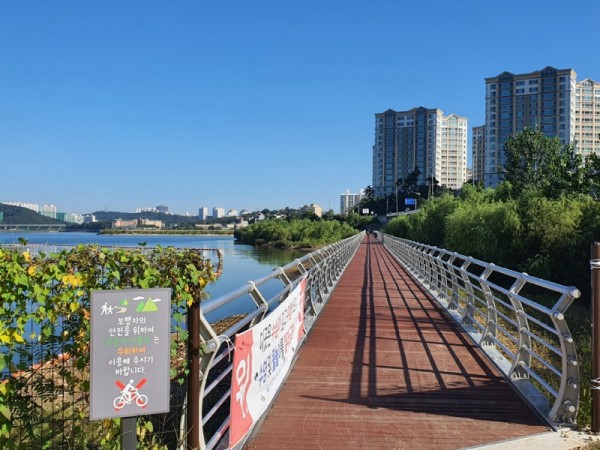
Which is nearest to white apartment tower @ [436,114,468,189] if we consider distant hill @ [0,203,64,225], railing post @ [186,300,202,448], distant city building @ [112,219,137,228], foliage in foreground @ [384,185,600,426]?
distant city building @ [112,219,137,228]

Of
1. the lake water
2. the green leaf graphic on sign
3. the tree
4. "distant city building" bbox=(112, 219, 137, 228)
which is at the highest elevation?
the tree

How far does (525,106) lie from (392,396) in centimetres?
10712

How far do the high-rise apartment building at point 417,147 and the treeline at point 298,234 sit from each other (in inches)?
1671

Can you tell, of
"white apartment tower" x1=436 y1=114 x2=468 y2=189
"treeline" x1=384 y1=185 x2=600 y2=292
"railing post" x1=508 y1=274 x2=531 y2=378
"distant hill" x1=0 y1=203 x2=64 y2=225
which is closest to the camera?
"railing post" x1=508 y1=274 x2=531 y2=378

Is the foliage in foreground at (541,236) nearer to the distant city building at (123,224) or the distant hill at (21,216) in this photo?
the distant hill at (21,216)

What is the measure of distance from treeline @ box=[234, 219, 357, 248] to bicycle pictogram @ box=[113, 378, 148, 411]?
7825 centimetres

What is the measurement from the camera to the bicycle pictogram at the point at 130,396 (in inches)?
95.7

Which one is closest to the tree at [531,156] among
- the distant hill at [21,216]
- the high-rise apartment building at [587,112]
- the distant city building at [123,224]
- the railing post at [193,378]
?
the railing post at [193,378]

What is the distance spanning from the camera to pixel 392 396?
4.79 m

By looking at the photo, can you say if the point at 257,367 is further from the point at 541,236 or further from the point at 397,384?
the point at 541,236

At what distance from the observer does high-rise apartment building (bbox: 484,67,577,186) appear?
98562mm

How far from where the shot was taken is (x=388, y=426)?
4.09 metres

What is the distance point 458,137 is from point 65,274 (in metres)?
157

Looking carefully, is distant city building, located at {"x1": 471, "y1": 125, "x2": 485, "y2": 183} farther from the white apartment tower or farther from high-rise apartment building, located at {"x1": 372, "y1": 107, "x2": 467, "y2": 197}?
the white apartment tower
